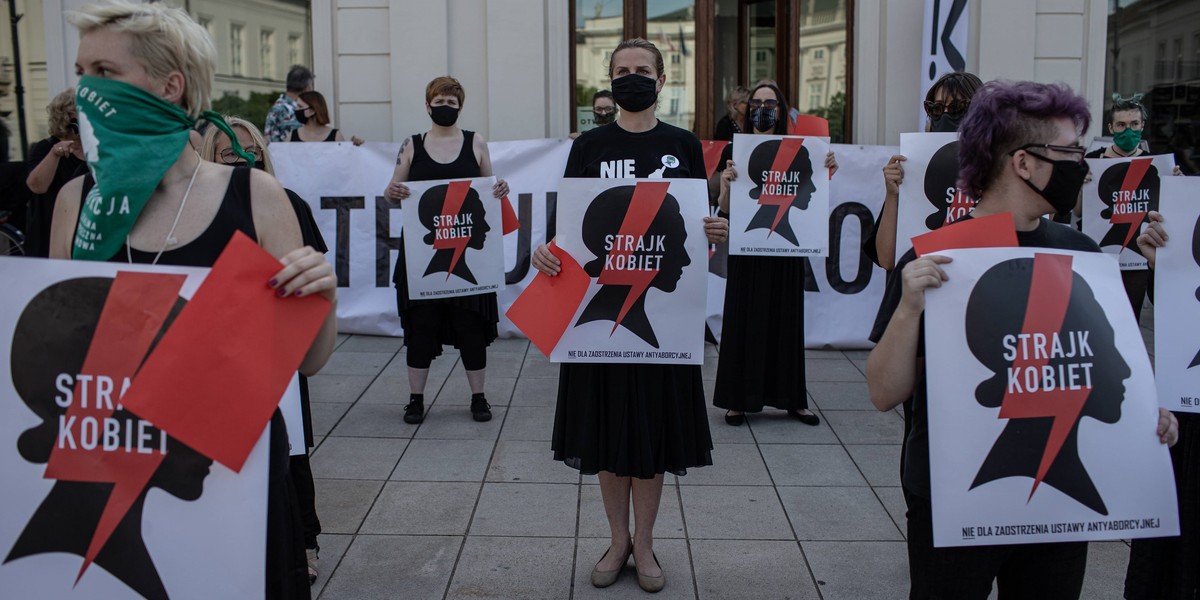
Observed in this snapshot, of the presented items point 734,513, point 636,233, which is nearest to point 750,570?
point 734,513

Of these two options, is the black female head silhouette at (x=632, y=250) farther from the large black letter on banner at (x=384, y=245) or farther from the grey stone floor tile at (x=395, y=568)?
the large black letter on banner at (x=384, y=245)

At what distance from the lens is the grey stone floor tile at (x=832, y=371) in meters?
7.11

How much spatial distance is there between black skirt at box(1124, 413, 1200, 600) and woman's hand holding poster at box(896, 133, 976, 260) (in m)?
1.18

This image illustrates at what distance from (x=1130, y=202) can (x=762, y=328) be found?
2166 mm

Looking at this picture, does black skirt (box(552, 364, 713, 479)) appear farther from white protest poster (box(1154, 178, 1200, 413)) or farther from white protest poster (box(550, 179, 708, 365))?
white protest poster (box(1154, 178, 1200, 413))

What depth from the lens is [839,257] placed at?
8086 mm

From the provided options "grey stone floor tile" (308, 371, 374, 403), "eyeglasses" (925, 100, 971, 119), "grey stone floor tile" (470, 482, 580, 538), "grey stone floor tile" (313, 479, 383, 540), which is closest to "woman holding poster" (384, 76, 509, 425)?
"grey stone floor tile" (308, 371, 374, 403)

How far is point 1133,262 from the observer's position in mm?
5742

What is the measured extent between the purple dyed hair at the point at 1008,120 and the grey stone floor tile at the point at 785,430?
3464 millimetres

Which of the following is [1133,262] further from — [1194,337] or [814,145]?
[1194,337]

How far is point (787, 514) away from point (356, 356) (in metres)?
4.17

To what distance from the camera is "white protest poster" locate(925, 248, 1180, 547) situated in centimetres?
216

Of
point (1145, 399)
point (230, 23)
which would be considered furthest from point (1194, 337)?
point (230, 23)

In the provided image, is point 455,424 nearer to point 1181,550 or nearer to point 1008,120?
point 1181,550
